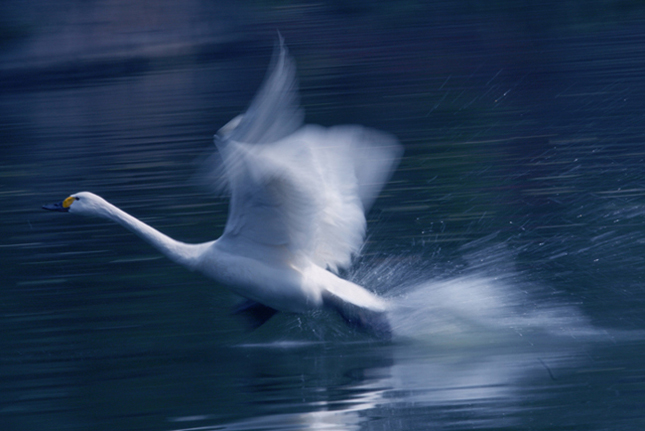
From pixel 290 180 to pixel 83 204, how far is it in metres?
1.46

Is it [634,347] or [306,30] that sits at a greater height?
[306,30]

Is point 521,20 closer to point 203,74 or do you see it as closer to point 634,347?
point 203,74

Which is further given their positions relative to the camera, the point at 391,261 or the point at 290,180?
the point at 391,261

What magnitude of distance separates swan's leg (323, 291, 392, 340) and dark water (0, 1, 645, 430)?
0.10 m

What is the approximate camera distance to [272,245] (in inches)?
211

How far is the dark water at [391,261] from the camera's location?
16.5 ft

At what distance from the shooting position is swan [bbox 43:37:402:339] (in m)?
4.62

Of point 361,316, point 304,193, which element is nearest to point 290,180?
point 304,193

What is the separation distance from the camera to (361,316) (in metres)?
5.57

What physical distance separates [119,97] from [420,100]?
13.6 feet

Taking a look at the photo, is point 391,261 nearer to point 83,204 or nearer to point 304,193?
point 304,193

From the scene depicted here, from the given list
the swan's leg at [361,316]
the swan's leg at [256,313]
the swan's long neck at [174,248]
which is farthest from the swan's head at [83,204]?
the swan's leg at [361,316]

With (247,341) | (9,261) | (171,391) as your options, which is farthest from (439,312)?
(9,261)

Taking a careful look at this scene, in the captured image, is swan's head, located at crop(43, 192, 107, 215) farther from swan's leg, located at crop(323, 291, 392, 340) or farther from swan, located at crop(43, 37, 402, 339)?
swan's leg, located at crop(323, 291, 392, 340)
